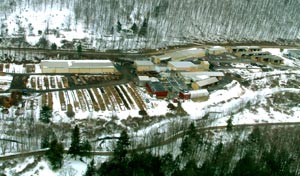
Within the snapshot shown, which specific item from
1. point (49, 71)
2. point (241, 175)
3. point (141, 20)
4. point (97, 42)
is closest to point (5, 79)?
point (49, 71)

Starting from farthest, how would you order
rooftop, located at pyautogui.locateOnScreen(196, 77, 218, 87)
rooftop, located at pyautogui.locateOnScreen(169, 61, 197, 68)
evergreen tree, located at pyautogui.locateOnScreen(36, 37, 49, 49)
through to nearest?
evergreen tree, located at pyautogui.locateOnScreen(36, 37, 49, 49)
rooftop, located at pyautogui.locateOnScreen(169, 61, 197, 68)
rooftop, located at pyautogui.locateOnScreen(196, 77, 218, 87)

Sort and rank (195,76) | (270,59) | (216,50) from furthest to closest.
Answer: (216,50), (270,59), (195,76)

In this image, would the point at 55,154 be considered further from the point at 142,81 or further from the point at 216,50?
the point at 216,50

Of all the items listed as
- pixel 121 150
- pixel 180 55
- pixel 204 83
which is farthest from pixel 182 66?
pixel 121 150

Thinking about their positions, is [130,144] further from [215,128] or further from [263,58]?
[263,58]

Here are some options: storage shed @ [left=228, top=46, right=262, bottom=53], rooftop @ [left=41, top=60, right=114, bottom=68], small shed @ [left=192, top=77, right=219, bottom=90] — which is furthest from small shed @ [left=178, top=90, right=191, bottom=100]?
storage shed @ [left=228, top=46, right=262, bottom=53]

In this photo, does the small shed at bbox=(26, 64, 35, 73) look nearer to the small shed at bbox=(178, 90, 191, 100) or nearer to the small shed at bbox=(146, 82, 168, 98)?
the small shed at bbox=(146, 82, 168, 98)
